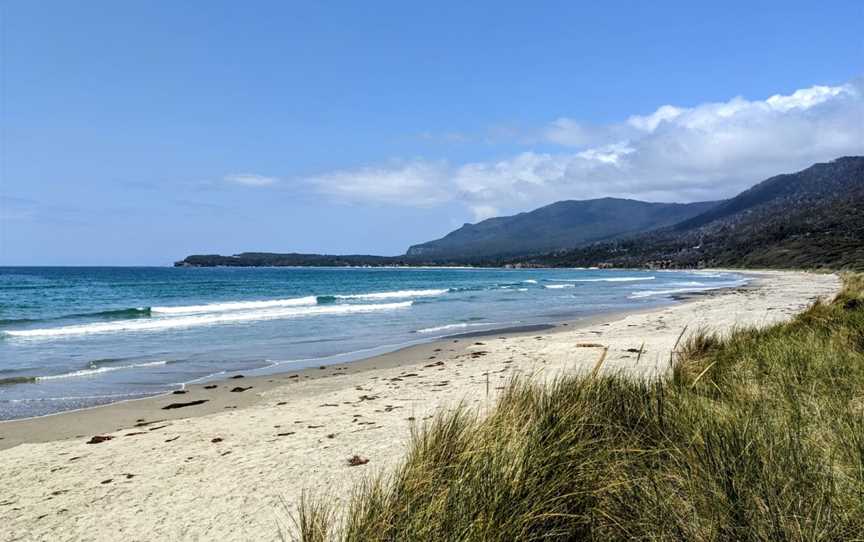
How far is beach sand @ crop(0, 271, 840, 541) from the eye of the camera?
458cm

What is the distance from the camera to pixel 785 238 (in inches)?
4286

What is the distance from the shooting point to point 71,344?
18.7 meters

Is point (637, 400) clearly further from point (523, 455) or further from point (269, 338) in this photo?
point (269, 338)

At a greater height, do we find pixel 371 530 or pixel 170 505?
pixel 371 530

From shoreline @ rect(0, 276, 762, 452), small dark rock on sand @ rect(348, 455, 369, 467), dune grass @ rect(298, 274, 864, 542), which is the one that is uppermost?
dune grass @ rect(298, 274, 864, 542)

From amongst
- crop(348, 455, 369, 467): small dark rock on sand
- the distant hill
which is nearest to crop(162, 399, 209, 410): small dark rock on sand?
crop(348, 455, 369, 467): small dark rock on sand

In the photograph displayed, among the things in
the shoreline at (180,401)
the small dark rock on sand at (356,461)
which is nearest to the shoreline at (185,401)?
the shoreline at (180,401)

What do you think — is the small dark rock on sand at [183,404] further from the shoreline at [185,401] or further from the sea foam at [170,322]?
the sea foam at [170,322]

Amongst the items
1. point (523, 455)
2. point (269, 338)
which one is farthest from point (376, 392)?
point (269, 338)

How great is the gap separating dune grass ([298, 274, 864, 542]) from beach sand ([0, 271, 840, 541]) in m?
0.76

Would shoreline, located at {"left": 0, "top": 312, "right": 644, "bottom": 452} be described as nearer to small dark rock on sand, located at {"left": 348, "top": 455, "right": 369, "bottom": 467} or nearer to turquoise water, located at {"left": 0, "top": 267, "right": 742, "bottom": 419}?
turquoise water, located at {"left": 0, "top": 267, "right": 742, "bottom": 419}

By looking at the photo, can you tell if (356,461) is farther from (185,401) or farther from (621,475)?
(185,401)

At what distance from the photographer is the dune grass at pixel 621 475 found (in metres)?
2.57

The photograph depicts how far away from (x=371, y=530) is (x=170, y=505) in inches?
123
